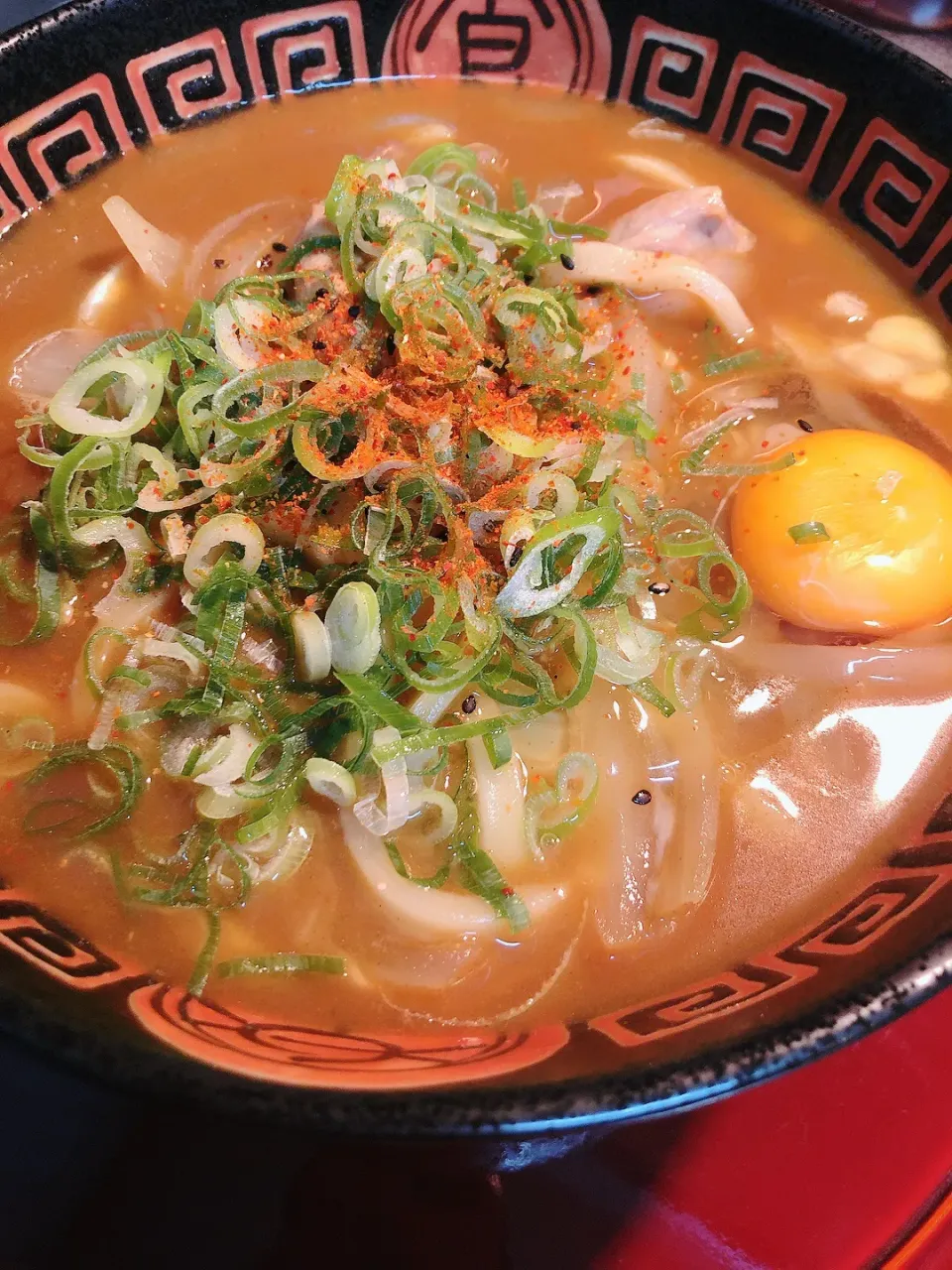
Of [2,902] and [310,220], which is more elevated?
[310,220]

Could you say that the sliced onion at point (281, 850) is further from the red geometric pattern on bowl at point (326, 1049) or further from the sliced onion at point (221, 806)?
the red geometric pattern on bowl at point (326, 1049)

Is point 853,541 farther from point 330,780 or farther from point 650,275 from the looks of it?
point 330,780

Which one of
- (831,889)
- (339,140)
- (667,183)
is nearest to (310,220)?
(339,140)

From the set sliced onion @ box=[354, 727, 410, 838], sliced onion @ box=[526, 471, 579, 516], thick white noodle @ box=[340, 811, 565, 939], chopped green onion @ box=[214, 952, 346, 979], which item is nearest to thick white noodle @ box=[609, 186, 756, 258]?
sliced onion @ box=[526, 471, 579, 516]

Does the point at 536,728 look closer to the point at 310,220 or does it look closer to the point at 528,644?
the point at 528,644

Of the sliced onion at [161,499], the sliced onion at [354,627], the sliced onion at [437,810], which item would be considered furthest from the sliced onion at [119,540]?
the sliced onion at [437,810]

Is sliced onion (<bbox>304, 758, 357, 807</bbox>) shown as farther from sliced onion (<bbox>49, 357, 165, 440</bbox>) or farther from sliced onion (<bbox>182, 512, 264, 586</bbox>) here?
sliced onion (<bbox>49, 357, 165, 440</bbox>)
